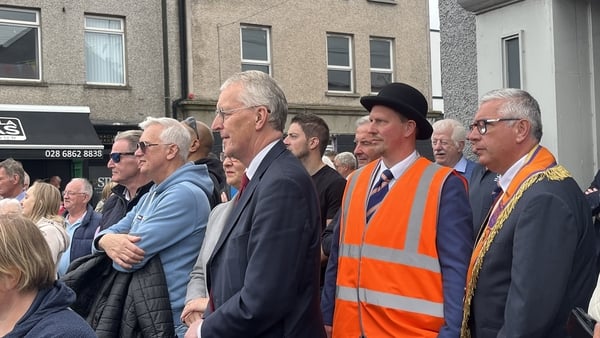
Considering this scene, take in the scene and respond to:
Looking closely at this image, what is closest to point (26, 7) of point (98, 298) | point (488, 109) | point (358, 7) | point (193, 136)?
point (358, 7)

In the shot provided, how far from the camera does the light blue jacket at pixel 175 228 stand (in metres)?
4.17

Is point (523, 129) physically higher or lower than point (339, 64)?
lower

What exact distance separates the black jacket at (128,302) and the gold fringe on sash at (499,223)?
159 centimetres

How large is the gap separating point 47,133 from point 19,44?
2.19 metres

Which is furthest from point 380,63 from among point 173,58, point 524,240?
point 524,240

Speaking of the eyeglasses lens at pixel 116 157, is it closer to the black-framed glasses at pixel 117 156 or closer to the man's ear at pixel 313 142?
the black-framed glasses at pixel 117 156

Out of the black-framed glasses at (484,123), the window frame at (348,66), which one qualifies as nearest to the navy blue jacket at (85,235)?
the black-framed glasses at (484,123)

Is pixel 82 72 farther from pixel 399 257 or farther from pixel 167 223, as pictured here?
pixel 399 257

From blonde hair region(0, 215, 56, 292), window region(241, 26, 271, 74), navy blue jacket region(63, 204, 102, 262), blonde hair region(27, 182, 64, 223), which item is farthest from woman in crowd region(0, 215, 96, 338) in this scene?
window region(241, 26, 271, 74)

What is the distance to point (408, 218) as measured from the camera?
3.47 metres

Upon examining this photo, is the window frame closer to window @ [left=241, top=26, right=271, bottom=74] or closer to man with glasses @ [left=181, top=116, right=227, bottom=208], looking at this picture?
window @ [left=241, top=26, right=271, bottom=74]

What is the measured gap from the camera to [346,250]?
12.1 feet

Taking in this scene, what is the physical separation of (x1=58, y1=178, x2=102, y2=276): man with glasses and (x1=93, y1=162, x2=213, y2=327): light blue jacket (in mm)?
1884

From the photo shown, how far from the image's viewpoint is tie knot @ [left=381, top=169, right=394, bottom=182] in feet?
12.2
